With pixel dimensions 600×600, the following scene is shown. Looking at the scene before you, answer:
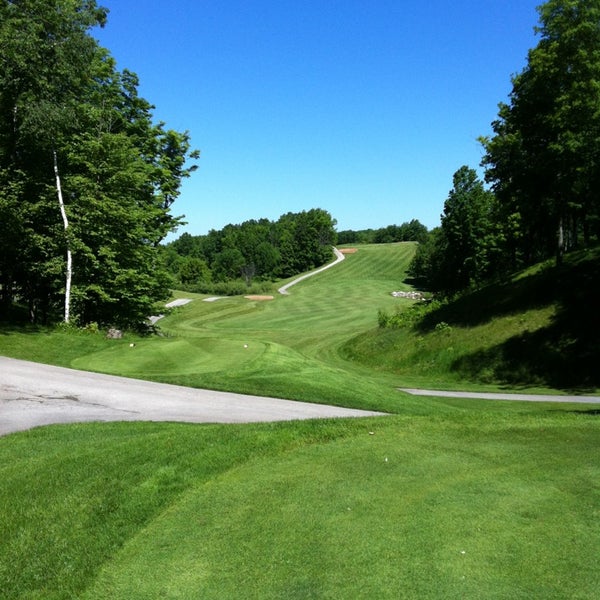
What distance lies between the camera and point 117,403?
13648 mm

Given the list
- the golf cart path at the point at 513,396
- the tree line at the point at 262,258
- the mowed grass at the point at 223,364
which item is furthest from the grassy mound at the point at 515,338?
the tree line at the point at 262,258

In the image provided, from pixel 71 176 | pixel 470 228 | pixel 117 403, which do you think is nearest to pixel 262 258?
pixel 470 228

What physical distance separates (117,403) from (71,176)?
18091 millimetres

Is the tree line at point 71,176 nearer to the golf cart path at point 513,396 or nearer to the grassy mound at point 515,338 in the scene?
the grassy mound at point 515,338

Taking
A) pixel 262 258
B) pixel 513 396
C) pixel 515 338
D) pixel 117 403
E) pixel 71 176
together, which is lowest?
pixel 513 396

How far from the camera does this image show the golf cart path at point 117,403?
12406 mm

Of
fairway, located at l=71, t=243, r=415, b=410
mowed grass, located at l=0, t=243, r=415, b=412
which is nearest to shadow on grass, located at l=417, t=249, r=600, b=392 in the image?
mowed grass, located at l=0, t=243, r=415, b=412

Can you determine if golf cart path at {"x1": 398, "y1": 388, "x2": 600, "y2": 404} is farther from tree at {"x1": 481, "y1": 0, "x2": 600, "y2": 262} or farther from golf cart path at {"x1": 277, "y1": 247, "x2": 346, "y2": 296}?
golf cart path at {"x1": 277, "y1": 247, "x2": 346, "y2": 296}

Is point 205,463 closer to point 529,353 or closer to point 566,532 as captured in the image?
point 566,532

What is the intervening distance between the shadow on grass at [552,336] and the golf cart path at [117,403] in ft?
42.6

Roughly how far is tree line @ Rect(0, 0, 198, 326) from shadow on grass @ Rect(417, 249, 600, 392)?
2031cm

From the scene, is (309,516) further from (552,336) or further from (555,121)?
(555,121)

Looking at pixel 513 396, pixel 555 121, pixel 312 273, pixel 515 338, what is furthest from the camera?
pixel 312 273

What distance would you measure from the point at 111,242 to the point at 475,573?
27649mm
